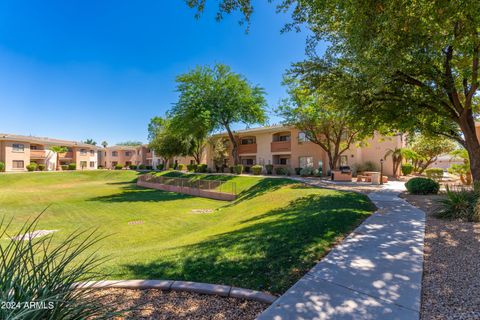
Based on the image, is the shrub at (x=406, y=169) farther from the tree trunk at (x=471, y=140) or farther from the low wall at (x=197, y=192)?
the low wall at (x=197, y=192)

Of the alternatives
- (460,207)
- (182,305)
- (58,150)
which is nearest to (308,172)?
(460,207)

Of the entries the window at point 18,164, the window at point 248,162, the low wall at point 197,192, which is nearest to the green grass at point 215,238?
the low wall at point 197,192

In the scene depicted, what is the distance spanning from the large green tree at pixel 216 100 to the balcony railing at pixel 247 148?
786cm

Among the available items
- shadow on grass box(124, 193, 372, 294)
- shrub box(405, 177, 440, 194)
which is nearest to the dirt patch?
shadow on grass box(124, 193, 372, 294)

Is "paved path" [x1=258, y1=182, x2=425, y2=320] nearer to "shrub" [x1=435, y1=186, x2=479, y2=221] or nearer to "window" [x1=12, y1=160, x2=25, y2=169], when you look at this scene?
"shrub" [x1=435, y1=186, x2=479, y2=221]

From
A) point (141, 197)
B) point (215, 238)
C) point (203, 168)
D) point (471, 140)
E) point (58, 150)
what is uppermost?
point (58, 150)

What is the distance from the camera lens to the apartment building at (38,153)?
43656mm

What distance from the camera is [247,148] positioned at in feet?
126

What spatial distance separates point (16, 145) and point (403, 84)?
6102cm

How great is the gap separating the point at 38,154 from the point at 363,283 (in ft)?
209

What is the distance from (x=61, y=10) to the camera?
45.0 feet

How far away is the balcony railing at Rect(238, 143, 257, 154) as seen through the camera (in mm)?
37612

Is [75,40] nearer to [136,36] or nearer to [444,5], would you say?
[136,36]

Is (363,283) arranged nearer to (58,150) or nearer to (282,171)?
(282,171)
